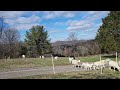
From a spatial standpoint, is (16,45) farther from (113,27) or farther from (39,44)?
(113,27)

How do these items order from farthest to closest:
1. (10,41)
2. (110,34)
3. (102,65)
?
(10,41) < (110,34) < (102,65)

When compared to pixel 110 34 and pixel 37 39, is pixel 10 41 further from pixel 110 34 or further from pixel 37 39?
pixel 110 34

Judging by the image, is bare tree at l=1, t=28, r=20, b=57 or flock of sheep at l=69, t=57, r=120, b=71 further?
bare tree at l=1, t=28, r=20, b=57

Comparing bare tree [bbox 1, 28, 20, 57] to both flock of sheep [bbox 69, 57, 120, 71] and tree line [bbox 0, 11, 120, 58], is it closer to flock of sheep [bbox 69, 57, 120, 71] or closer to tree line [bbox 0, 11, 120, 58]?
tree line [bbox 0, 11, 120, 58]

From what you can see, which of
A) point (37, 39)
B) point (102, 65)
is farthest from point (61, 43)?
point (102, 65)

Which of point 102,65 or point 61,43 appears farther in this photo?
point 61,43

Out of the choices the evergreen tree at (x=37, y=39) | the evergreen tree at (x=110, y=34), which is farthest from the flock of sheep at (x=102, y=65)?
the evergreen tree at (x=37, y=39)

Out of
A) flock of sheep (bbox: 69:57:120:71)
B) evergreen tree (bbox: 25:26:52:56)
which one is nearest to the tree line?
evergreen tree (bbox: 25:26:52:56)

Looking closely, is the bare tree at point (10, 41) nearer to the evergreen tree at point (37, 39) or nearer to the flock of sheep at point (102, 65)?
the evergreen tree at point (37, 39)

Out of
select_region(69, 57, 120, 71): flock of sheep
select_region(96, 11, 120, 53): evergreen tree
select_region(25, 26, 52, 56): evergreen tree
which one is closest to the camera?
select_region(69, 57, 120, 71): flock of sheep

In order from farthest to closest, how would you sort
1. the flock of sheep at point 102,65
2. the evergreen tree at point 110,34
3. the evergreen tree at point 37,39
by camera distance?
the evergreen tree at point 37,39
the evergreen tree at point 110,34
the flock of sheep at point 102,65
